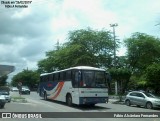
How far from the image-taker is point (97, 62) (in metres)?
52.7

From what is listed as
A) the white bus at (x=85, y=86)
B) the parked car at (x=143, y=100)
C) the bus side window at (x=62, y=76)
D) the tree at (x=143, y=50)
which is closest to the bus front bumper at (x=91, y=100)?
the white bus at (x=85, y=86)

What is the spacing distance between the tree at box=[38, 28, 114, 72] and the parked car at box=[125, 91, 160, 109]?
20575 millimetres

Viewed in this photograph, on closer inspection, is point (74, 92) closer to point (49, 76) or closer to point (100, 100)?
point (100, 100)

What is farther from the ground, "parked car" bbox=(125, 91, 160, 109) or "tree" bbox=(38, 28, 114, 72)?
"tree" bbox=(38, 28, 114, 72)

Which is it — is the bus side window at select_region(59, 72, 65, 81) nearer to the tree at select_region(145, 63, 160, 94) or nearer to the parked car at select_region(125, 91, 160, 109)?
the parked car at select_region(125, 91, 160, 109)

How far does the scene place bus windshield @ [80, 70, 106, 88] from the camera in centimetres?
2461

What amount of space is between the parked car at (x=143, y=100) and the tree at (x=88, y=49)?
67.5 feet

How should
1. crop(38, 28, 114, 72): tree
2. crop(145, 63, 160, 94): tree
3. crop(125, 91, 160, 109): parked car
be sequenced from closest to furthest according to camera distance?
crop(125, 91, 160, 109): parked car, crop(145, 63, 160, 94): tree, crop(38, 28, 114, 72): tree

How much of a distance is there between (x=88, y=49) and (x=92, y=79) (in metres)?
28.6

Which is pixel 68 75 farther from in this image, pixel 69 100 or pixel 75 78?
pixel 69 100

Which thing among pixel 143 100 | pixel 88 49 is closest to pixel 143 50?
pixel 88 49

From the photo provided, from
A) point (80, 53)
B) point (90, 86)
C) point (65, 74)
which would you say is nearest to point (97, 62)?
point (80, 53)

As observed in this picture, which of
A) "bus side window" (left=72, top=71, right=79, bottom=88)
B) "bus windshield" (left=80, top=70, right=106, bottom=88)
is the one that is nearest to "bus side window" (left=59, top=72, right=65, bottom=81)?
"bus side window" (left=72, top=71, right=79, bottom=88)

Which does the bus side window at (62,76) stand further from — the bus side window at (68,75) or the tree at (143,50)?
the tree at (143,50)
